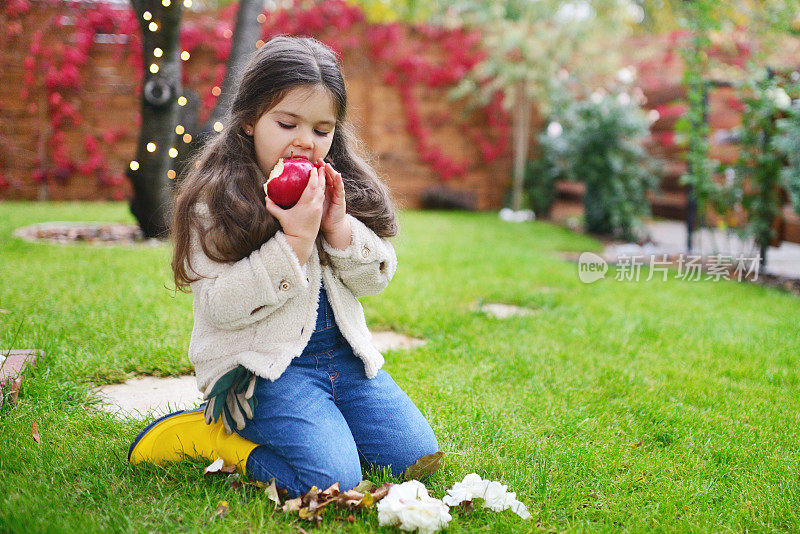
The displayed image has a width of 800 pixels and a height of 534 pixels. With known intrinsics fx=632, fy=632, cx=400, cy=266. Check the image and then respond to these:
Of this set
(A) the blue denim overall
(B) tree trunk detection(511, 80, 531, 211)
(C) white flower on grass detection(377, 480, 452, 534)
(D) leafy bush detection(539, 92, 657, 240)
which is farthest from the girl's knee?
(B) tree trunk detection(511, 80, 531, 211)

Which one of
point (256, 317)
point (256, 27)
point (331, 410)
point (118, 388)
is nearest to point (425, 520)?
point (331, 410)

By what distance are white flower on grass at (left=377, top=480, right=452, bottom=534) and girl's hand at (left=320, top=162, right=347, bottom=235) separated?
0.66 m

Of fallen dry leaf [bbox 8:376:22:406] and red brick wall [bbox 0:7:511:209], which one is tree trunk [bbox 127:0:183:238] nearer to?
fallen dry leaf [bbox 8:376:22:406]

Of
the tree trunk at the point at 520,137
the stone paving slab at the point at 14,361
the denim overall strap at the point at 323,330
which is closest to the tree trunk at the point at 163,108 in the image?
the stone paving slab at the point at 14,361

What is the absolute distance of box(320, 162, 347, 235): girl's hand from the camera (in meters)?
1.57

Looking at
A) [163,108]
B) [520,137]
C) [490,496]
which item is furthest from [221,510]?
[520,137]

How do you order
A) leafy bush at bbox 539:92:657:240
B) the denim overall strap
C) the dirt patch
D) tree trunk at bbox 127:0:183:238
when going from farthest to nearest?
leafy bush at bbox 539:92:657:240 → the dirt patch → tree trunk at bbox 127:0:183:238 → the denim overall strap

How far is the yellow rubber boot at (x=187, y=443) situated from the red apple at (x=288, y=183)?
24.1 inches

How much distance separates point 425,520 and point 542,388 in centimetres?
104

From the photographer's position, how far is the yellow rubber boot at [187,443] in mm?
1585

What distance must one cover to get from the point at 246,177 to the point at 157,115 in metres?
3.25

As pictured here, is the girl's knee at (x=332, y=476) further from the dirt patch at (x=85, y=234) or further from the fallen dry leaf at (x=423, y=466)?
the dirt patch at (x=85, y=234)

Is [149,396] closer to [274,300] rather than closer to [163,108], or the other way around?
[274,300]

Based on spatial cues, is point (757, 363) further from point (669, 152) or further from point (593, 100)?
point (669, 152)
